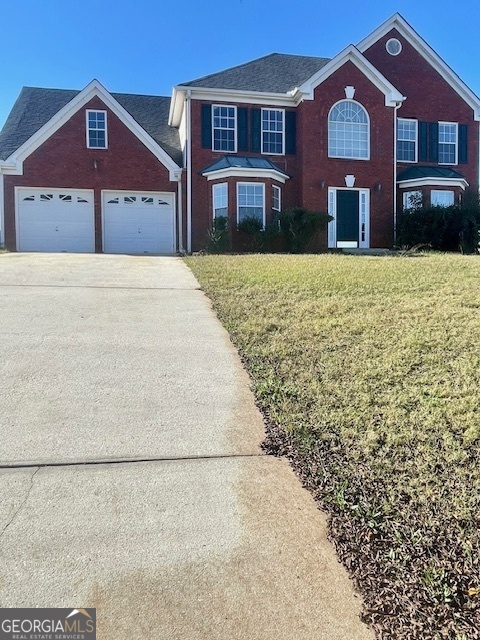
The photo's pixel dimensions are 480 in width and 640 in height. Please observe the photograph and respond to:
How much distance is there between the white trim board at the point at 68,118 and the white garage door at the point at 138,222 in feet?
4.20

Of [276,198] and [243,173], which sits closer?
[243,173]

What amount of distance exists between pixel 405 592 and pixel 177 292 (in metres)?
7.53

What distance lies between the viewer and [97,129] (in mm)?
19250

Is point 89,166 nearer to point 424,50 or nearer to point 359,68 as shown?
point 359,68

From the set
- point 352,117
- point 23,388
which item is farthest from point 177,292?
point 352,117

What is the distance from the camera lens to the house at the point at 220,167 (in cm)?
1891

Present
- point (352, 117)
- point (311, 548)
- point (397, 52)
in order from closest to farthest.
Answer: point (311, 548) → point (352, 117) → point (397, 52)

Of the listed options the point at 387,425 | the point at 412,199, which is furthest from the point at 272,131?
the point at 387,425

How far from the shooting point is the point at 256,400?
198 inches

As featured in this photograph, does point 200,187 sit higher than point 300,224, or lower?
higher

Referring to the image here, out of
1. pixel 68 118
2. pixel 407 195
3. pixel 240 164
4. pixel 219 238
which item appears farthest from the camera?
pixel 407 195

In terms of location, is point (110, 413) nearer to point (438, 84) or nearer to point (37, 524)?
point (37, 524)

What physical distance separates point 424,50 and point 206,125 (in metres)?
10.6

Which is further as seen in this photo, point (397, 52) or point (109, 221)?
point (397, 52)
